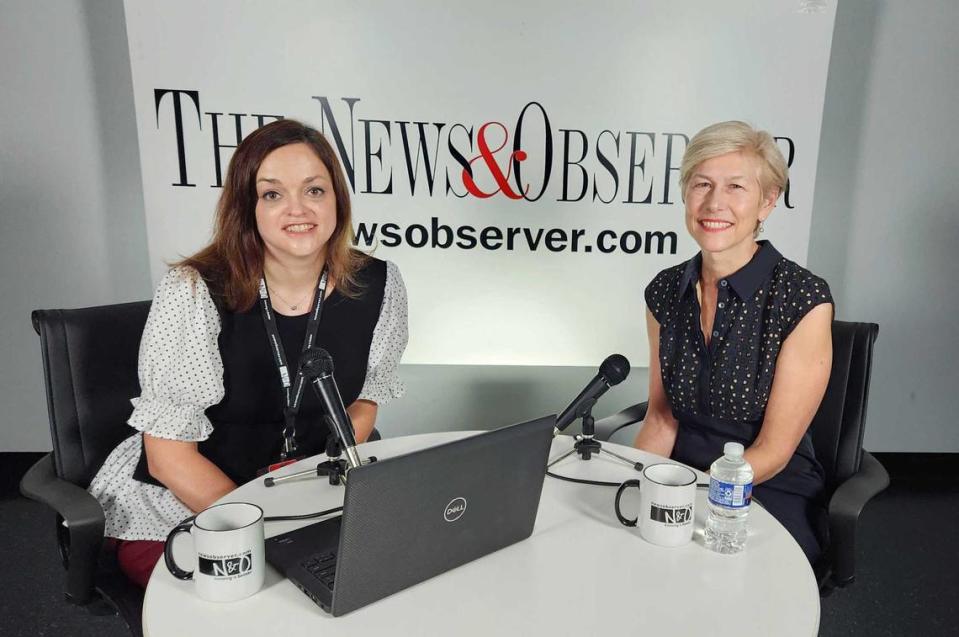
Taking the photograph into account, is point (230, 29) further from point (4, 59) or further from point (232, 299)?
point (232, 299)

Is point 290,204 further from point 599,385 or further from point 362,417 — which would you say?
point 599,385

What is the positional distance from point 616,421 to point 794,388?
1.89 feet

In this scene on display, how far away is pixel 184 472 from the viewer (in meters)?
1.50

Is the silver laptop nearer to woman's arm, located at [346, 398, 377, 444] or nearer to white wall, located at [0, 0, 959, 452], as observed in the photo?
woman's arm, located at [346, 398, 377, 444]

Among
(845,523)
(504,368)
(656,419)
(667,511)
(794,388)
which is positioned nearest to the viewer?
(667,511)

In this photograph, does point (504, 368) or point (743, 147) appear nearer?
A: point (743, 147)

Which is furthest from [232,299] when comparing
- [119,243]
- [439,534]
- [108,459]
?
[119,243]

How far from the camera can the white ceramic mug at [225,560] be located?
3.17ft

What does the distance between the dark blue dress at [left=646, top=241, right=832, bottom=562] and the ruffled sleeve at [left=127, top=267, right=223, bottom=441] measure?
126 centimetres

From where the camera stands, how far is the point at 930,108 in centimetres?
303

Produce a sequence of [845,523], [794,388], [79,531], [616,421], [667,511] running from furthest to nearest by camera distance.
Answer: [616,421] → [794,388] → [845,523] → [79,531] → [667,511]

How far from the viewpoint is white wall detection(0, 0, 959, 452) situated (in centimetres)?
287

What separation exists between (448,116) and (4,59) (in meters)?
1.99

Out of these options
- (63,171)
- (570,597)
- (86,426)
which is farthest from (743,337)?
(63,171)
